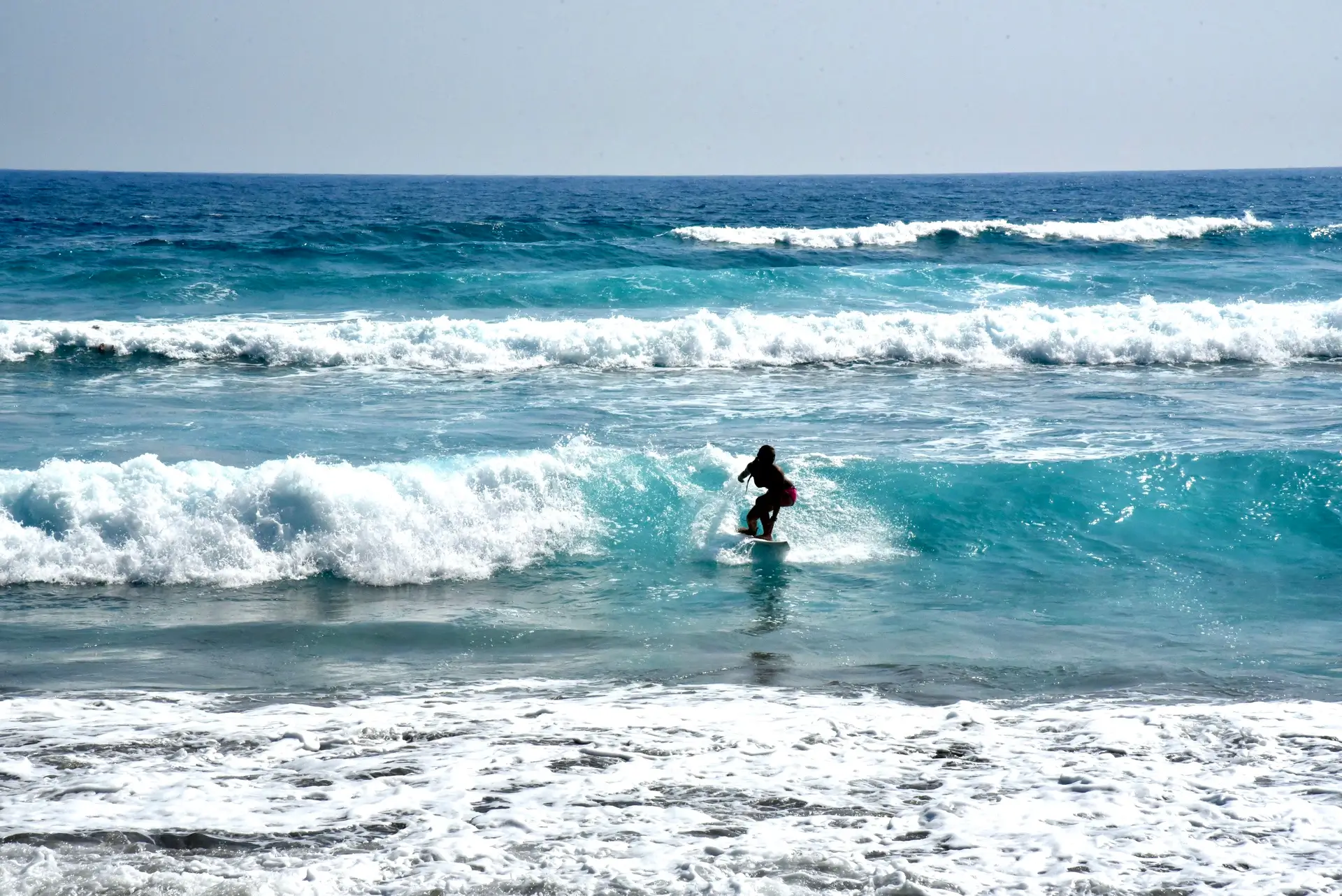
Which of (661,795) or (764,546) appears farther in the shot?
(764,546)

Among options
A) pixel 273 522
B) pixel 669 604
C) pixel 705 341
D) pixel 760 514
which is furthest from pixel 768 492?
pixel 705 341

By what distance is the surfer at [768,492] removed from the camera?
1077 centimetres

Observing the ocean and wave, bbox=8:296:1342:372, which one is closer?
the ocean

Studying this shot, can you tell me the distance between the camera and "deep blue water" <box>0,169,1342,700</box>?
27.8 ft

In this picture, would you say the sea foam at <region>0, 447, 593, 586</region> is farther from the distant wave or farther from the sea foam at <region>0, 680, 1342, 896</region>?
the distant wave

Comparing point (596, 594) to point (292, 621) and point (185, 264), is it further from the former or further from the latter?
point (185, 264)

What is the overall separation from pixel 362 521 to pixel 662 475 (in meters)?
3.29

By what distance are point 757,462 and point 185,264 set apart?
78.9ft

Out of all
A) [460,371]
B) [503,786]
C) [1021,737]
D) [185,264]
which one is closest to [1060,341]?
[460,371]

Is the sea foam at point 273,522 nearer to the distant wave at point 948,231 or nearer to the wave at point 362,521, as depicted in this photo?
the wave at point 362,521

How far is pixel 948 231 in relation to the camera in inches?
1577

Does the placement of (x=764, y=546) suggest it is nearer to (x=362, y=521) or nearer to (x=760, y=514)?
(x=760, y=514)

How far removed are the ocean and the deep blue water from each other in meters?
0.06

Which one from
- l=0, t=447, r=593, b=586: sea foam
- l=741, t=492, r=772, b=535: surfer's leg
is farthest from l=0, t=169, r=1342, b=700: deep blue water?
l=741, t=492, r=772, b=535: surfer's leg
